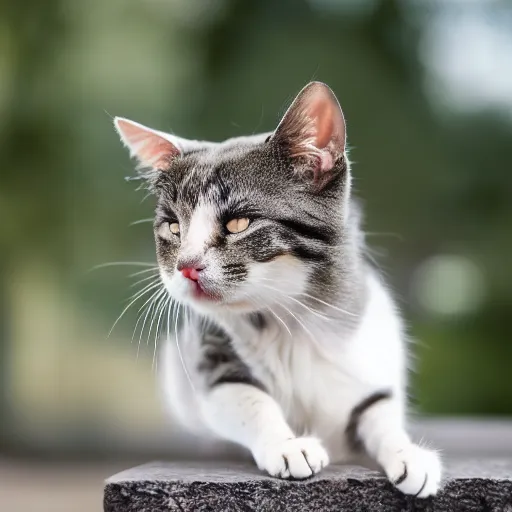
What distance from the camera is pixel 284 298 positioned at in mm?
800

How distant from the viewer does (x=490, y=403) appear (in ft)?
7.79

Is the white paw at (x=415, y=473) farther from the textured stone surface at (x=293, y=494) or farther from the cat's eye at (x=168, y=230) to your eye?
the cat's eye at (x=168, y=230)

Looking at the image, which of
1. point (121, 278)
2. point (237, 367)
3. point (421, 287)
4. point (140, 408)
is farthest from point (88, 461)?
point (237, 367)

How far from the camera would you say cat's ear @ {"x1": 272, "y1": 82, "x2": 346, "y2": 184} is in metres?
0.77

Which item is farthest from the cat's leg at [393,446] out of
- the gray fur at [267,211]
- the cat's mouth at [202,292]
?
the cat's mouth at [202,292]

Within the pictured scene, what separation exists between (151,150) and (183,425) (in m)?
0.42

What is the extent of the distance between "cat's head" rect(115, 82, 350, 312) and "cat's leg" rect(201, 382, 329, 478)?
4.9 inches

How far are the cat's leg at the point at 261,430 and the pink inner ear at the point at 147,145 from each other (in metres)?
0.28

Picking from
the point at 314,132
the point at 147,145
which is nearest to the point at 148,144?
the point at 147,145

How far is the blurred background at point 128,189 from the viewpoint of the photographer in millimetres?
2217

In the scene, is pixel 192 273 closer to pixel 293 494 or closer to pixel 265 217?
pixel 265 217

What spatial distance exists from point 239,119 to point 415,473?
147 centimetres

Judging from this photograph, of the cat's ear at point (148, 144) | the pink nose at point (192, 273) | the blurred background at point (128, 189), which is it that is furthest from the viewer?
the blurred background at point (128, 189)

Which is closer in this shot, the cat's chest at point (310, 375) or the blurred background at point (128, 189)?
the cat's chest at point (310, 375)
